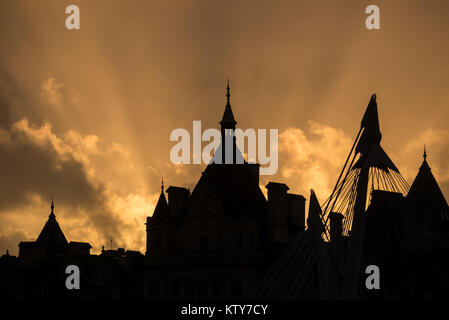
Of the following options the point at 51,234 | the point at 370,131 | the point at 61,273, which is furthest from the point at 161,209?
the point at 370,131

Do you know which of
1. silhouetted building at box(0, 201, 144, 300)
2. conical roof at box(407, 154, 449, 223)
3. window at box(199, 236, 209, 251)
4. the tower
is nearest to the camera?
window at box(199, 236, 209, 251)

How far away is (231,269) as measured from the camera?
10106 cm

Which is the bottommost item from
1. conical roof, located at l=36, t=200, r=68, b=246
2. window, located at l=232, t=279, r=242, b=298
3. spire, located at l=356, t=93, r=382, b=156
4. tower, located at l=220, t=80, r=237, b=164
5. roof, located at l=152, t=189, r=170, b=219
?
window, located at l=232, t=279, r=242, b=298

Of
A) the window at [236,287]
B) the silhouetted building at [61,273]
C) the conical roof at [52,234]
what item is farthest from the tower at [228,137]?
the conical roof at [52,234]

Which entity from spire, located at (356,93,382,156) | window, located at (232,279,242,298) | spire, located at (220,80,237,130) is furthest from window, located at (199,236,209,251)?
spire, located at (356,93,382,156)

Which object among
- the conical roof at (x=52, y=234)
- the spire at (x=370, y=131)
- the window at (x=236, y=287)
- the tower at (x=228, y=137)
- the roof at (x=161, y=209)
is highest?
the tower at (x=228, y=137)

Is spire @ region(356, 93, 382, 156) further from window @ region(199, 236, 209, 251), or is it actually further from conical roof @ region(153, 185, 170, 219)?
conical roof @ region(153, 185, 170, 219)

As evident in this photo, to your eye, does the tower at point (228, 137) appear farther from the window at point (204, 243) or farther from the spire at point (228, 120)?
the window at point (204, 243)

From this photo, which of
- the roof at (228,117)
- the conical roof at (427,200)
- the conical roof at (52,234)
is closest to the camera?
the roof at (228,117)

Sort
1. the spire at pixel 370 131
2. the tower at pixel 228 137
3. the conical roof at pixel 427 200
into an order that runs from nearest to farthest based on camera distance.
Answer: the spire at pixel 370 131 < the tower at pixel 228 137 < the conical roof at pixel 427 200
